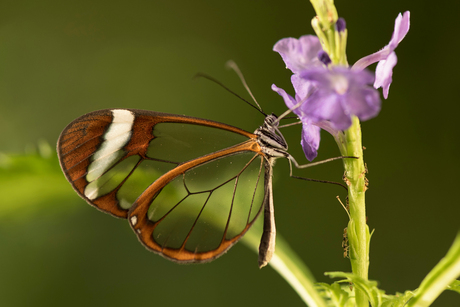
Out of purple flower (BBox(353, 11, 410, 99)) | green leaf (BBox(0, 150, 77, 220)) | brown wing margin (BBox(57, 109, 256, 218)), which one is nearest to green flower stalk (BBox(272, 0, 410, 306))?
purple flower (BBox(353, 11, 410, 99))

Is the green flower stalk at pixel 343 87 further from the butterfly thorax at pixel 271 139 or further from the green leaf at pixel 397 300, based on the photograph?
the butterfly thorax at pixel 271 139

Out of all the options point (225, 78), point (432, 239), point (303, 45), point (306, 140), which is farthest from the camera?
point (225, 78)

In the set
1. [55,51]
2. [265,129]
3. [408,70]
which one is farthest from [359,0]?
[55,51]

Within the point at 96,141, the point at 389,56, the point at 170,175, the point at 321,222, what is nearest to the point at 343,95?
Answer: the point at 389,56

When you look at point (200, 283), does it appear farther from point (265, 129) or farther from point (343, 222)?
point (265, 129)

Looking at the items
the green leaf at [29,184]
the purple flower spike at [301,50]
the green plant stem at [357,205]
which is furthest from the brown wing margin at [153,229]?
the purple flower spike at [301,50]
